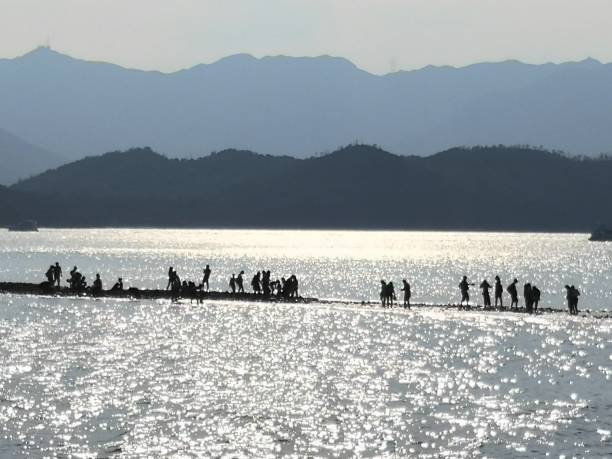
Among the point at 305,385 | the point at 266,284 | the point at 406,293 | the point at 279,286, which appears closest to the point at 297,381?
the point at 305,385

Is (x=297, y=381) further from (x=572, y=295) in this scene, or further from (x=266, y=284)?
(x=266, y=284)

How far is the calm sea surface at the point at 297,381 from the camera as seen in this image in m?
30.6

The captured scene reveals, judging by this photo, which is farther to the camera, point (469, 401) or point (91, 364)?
point (91, 364)

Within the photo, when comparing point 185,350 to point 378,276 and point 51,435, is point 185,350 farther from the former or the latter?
point 378,276

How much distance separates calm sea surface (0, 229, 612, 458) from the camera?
30.6 meters

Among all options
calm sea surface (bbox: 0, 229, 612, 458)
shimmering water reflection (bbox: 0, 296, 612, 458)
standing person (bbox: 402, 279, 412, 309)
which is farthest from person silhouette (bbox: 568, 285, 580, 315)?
standing person (bbox: 402, 279, 412, 309)

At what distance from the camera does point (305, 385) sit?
40.4 meters

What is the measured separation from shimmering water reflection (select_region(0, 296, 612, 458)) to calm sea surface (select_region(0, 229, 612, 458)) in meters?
0.08

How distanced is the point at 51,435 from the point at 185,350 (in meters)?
19.9

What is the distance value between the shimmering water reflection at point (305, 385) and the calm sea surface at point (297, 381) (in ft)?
0.27

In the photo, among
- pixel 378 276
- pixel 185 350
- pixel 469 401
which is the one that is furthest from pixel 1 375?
pixel 378 276

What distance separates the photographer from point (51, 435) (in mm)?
30938

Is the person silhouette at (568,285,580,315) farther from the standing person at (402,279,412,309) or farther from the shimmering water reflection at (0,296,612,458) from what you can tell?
the standing person at (402,279,412,309)

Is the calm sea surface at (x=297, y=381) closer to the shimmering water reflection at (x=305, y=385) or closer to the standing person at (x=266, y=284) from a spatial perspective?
the shimmering water reflection at (x=305, y=385)
